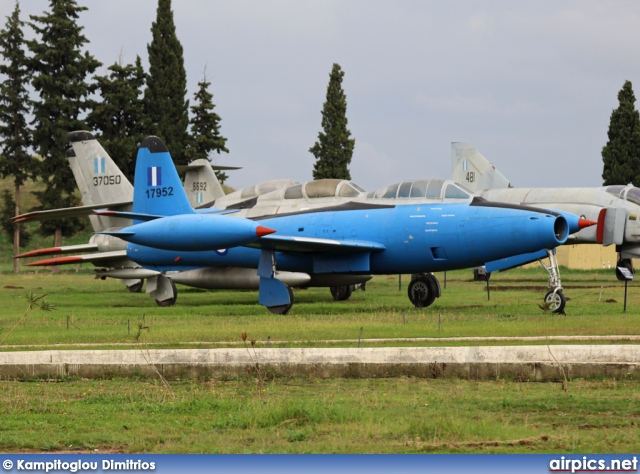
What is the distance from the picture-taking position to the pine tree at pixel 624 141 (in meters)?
56.9

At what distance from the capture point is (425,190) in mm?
23141

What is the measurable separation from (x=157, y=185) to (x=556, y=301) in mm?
11499

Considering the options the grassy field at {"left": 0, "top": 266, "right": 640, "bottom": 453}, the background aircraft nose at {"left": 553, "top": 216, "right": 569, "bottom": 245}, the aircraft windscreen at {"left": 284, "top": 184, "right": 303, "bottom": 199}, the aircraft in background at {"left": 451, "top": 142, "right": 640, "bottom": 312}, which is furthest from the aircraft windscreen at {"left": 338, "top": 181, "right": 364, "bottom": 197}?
the aircraft in background at {"left": 451, "top": 142, "right": 640, "bottom": 312}

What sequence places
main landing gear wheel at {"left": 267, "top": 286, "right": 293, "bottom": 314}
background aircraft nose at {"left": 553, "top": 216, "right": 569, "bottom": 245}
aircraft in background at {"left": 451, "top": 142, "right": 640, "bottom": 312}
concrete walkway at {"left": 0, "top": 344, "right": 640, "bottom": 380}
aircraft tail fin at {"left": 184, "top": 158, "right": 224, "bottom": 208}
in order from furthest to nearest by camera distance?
aircraft tail fin at {"left": 184, "top": 158, "right": 224, "bottom": 208}
aircraft in background at {"left": 451, "top": 142, "right": 640, "bottom": 312}
main landing gear wheel at {"left": 267, "top": 286, "right": 293, "bottom": 314}
background aircraft nose at {"left": 553, "top": 216, "right": 569, "bottom": 245}
concrete walkway at {"left": 0, "top": 344, "right": 640, "bottom": 380}

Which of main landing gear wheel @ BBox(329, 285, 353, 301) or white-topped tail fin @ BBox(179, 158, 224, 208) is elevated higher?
white-topped tail fin @ BBox(179, 158, 224, 208)

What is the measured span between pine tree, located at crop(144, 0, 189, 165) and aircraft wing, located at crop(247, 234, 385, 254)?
128 ft

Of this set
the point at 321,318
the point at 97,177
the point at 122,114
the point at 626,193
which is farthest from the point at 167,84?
the point at 321,318

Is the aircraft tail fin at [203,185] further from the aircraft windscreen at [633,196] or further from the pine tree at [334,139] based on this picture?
the pine tree at [334,139]

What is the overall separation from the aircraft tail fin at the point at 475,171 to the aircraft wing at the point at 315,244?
64.4ft

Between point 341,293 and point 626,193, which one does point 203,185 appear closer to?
point 341,293

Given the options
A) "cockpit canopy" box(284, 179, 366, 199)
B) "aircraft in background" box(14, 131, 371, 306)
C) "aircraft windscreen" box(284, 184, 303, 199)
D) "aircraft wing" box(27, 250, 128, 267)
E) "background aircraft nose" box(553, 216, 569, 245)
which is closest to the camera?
"background aircraft nose" box(553, 216, 569, 245)

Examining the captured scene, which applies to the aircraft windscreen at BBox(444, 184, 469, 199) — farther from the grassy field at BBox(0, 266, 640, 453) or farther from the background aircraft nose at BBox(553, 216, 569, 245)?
the grassy field at BBox(0, 266, 640, 453)

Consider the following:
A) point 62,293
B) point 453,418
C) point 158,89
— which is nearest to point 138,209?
point 62,293

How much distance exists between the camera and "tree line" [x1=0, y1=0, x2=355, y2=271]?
197ft
